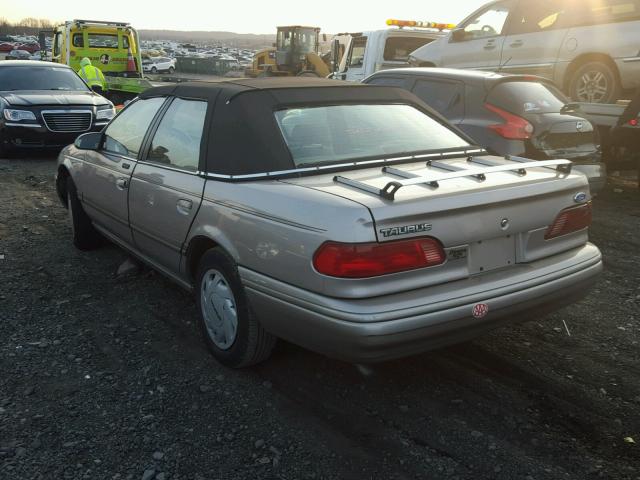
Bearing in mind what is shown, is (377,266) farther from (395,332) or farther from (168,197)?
(168,197)

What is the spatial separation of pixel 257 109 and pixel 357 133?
62 centimetres

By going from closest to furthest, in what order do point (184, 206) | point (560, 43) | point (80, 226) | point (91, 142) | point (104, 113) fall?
1. point (184, 206)
2. point (91, 142)
3. point (80, 226)
4. point (560, 43)
5. point (104, 113)

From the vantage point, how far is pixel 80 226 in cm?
554

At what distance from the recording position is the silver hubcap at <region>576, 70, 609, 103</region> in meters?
8.31

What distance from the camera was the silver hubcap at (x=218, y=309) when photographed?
3371 mm

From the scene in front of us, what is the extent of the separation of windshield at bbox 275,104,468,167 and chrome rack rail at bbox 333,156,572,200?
0.88 ft

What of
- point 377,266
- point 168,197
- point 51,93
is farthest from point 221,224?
point 51,93

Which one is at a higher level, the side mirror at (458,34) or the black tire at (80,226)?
the side mirror at (458,34)

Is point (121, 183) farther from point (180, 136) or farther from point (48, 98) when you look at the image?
point (48, 98)

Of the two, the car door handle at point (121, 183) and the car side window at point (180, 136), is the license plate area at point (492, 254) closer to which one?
the car side window at point (180, 136)

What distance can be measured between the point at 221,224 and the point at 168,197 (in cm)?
68

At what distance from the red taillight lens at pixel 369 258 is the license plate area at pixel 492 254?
11.4 inches

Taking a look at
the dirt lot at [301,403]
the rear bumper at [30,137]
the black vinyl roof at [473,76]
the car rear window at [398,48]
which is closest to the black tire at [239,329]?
the dirt lot at [301,403]

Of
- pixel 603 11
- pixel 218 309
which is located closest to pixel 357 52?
pixel 603 11
